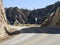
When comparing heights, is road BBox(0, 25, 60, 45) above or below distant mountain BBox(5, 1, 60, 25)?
above

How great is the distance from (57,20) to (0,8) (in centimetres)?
2147

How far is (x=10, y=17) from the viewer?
431 ft

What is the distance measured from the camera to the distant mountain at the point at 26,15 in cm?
12862

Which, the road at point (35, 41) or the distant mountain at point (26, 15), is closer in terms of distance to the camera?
the road at point (35, 41)

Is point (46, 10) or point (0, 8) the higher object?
point (0, 8)

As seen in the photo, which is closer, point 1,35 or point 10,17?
point 1,35

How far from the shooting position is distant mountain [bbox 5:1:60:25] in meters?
129

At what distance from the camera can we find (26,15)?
140000mm

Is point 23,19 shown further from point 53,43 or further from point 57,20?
point 53,43

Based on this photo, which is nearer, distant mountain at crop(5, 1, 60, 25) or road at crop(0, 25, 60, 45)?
road at crop(0, 25, 60, 45)

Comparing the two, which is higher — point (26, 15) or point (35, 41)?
point (35, 41)

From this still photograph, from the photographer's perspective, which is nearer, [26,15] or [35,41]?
[35,41]

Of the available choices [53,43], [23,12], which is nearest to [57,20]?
[53,43]

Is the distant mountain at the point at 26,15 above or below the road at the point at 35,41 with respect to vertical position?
below
